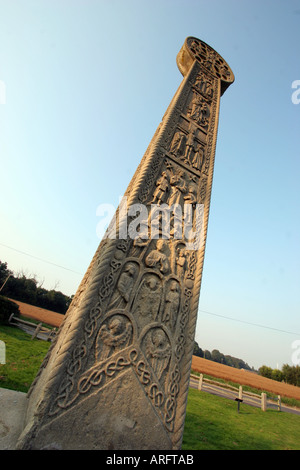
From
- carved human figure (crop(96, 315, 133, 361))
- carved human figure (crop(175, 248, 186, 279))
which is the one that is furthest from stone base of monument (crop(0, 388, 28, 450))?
carved human figure (crop(175, 248, 186, 279))

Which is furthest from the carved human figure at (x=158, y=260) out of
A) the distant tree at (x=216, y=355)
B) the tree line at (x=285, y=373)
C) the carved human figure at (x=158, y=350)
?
the distant tree at (x=216, y=355)

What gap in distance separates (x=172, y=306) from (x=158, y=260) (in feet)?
1.85

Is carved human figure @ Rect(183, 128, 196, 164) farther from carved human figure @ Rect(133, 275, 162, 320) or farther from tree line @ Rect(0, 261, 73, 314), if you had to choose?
tree line @ Rect(0, 261, 73, 314)

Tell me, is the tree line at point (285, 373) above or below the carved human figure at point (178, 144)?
below

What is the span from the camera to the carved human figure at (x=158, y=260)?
2.62m

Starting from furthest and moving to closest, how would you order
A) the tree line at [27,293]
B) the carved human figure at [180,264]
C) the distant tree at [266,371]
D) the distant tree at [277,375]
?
the distant tree at [266,371] < the distant tree at [277,375] < the tree line at [27,293] < the carved human figure at [180,264]

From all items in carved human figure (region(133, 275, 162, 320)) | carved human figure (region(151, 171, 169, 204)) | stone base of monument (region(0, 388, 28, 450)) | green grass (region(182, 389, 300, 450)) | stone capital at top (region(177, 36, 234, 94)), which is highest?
stone capital at top (region(177, 36, 234, 94))

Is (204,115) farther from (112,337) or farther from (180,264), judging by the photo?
(112,337)

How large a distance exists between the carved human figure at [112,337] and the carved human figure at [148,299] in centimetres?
21

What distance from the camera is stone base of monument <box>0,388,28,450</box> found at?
62.0 inches

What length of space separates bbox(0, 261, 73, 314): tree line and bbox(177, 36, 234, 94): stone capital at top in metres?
26.2

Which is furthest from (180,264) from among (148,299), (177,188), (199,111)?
(199,111)

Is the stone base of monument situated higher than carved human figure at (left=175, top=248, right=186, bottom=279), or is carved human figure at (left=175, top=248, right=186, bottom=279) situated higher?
carved human figure at (left=175, top=248, right=186, bottom=279)

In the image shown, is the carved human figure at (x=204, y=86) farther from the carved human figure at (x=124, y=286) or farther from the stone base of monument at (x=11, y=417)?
the stone base of monument at (x=11, y=417)
